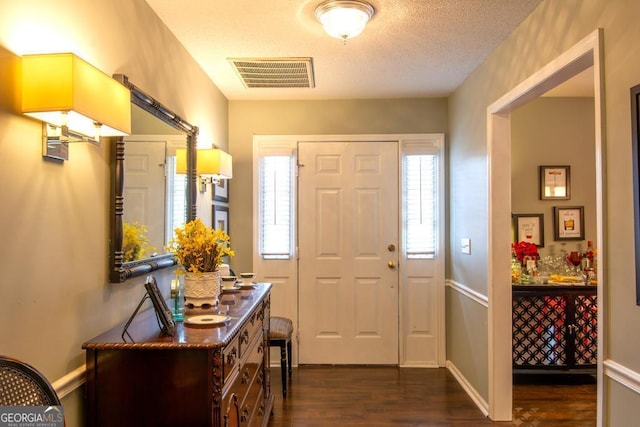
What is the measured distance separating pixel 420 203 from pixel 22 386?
348 centimetres

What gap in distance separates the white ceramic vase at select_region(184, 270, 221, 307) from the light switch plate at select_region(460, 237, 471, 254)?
82.9 inches

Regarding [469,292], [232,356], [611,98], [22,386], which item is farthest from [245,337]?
[469,292]

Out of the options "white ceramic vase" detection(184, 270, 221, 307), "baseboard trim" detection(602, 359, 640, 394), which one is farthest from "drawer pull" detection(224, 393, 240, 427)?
"baseboard trim" detection(602, 359, 640, 394)

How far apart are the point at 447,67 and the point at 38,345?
3.04 meters

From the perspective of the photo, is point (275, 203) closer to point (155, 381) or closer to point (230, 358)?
point (230, 358)

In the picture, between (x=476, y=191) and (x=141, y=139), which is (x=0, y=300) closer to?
(x=141, y=139)

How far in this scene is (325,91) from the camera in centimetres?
385

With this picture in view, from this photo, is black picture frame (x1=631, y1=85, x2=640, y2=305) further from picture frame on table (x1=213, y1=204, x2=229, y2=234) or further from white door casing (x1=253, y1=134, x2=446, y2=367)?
picture frame on table (x1=213, y1=204, x2=229, y2=234)

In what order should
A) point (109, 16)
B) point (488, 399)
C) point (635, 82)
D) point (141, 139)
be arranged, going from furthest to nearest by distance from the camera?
point (488, 399) → point (141, 139) → point (109, 16) → point (635, 82)

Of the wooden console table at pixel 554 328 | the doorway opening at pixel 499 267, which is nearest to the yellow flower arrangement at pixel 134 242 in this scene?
the doorway opening at pixel 499 267

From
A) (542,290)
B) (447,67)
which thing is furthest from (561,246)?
(447,67)

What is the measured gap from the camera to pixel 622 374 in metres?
1.61

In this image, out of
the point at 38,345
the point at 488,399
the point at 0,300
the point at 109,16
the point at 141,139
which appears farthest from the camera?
the point at 488,399

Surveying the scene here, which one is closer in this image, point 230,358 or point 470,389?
point 230,358
